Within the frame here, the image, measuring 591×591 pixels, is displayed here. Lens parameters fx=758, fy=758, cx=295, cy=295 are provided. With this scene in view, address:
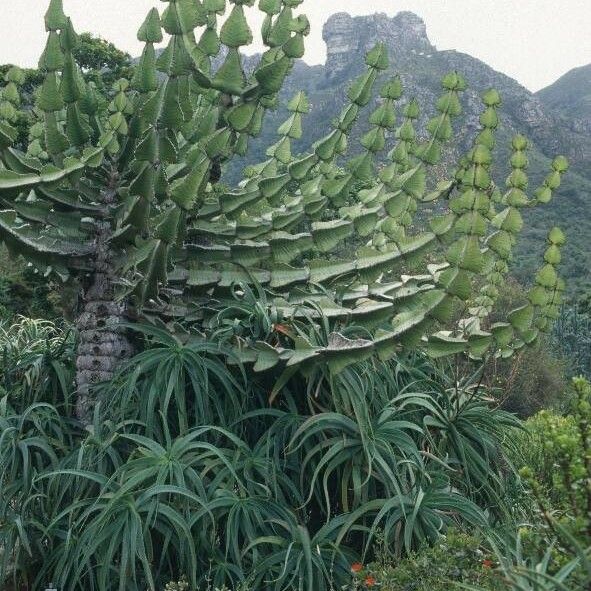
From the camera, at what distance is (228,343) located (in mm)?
3932

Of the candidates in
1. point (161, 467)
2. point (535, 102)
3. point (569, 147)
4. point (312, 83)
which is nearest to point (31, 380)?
point (161, 467)

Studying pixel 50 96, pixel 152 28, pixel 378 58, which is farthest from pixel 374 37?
pixel 152 28

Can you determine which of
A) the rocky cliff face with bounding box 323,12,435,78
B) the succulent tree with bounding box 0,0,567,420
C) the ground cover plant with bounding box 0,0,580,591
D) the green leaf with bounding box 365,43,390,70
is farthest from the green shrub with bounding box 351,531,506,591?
the rocky cliff face with bounding box 323,12,435,78

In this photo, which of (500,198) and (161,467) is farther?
(500,198)

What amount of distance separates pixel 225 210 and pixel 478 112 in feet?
168

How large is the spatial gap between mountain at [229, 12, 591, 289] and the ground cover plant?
1944 centimetres

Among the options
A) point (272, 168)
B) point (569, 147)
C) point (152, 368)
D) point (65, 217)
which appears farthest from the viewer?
point (569, 147)

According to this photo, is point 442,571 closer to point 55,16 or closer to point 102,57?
point 55,16

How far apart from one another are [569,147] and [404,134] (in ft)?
172

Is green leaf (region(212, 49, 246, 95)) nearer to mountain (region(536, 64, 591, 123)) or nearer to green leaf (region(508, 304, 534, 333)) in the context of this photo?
green leaf (region(508, 304, 534, 333))

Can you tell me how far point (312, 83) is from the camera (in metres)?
89.2

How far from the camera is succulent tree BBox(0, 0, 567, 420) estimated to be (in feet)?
11.7

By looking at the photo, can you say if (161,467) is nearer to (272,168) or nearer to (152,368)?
(152,368)

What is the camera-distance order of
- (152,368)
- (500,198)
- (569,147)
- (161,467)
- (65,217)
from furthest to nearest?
(569,147) → (500,198) → (65,217) → (152,368) → (161,467)
